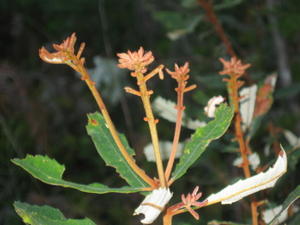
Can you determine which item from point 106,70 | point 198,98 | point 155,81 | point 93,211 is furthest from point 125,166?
point 155,81

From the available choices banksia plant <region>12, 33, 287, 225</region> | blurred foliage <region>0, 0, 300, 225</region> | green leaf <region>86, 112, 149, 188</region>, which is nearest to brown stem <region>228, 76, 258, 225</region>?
banksia plant <region>12, 33, 287, 225</region>

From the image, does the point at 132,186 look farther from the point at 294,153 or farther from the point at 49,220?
the point at 294,153

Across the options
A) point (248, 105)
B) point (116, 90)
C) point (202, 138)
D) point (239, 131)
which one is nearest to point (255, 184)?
point (202, 138)

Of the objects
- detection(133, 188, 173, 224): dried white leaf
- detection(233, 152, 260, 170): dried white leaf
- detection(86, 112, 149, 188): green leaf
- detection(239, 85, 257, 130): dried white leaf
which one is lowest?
detection(133, 188, 173, 224): dried white leaf

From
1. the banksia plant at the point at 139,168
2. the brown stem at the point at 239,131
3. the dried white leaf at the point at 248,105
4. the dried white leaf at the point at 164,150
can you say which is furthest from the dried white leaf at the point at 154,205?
the dried white leaf at the point at 248,105

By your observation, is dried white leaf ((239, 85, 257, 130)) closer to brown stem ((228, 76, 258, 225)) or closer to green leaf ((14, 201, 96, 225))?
brown stem ((228, 76, 258, 225))

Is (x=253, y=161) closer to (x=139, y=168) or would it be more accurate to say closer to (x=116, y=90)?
(x=139, y=168)

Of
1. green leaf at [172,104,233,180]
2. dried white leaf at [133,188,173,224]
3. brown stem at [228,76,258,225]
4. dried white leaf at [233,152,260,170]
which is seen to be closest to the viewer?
dried white leaf at [133,188,173,224]
